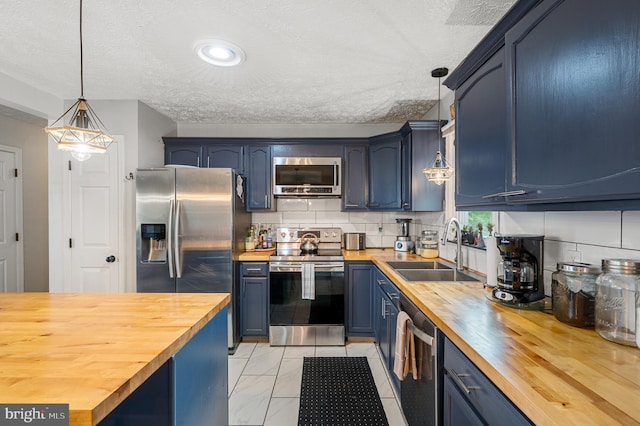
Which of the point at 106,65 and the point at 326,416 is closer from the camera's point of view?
the point at 326,416

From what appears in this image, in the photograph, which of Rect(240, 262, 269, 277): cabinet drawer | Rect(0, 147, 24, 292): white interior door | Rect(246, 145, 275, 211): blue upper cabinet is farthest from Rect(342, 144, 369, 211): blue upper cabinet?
Rect(0, 147, 24, 292): white interior door

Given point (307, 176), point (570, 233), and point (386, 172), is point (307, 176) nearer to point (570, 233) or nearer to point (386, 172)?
point (386, 172)

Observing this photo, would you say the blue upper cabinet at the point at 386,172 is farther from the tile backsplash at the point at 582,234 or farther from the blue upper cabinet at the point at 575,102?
the blue upper cabinet at the point at 575,102

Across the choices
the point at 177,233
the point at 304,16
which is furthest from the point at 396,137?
the point at 177,233

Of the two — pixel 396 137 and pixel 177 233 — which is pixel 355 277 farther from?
pixel 177 233

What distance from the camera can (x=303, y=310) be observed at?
2.94 meters

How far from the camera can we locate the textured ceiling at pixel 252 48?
159cm

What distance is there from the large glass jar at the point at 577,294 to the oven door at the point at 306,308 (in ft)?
6.48

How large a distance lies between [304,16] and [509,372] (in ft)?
6.14

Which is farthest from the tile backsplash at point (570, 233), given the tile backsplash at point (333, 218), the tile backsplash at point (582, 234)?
the tile backsplash at point (333, 218)

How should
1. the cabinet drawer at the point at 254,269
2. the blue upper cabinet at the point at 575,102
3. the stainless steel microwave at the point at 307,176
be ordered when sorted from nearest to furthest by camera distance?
the blue upper cabinet at the point at 575,102, the cabinet drawer at the point at 254,269, the stainless steel microwave at the point at 307,176

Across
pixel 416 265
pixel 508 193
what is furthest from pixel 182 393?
pixel 416 265

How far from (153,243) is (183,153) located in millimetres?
1134

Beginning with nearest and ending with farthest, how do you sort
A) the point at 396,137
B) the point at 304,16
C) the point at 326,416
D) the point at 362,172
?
the point at 304,16
the point at 326,416
the point at 396,137
the point at 362,172
